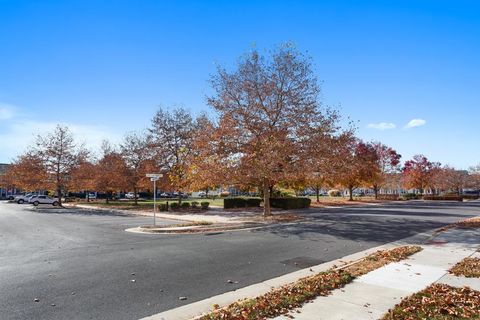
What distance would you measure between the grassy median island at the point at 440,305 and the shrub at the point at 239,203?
93.6 feet

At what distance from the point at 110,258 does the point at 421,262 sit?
8.33 meters

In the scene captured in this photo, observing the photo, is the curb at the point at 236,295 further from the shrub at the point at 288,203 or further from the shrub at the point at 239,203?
the shrub at the point at 239,203

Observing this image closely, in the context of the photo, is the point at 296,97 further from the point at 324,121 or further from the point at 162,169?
the point at 162,169

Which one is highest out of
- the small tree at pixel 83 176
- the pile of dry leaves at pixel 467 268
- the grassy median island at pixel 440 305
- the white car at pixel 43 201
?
the small tree at pixel 83 176

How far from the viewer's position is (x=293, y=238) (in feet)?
45.8

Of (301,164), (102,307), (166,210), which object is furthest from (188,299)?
(166,210)

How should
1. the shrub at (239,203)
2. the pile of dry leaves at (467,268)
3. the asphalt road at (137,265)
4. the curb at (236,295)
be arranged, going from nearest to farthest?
the curb at (236,295)
the asphalt road at (137,265)
the pile of dry leaves at (467,268)
the shrub at (239,203)

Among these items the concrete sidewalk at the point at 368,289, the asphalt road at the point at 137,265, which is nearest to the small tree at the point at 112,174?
the asphalt road at the point at 137,265

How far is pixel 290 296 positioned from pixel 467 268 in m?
5.01

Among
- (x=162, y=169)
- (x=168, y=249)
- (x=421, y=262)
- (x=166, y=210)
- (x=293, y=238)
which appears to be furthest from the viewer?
(x=162, y=169)

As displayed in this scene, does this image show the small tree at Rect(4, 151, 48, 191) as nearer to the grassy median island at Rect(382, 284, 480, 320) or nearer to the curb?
the curb

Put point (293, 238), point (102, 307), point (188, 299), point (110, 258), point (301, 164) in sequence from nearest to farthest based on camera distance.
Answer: point (102, 307) < point (188, 299) < point (110, 258) < point (293, 238) < point (301, 164)

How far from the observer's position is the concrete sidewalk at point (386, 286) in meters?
5.42

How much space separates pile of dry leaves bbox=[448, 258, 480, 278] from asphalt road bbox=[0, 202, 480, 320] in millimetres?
3034
